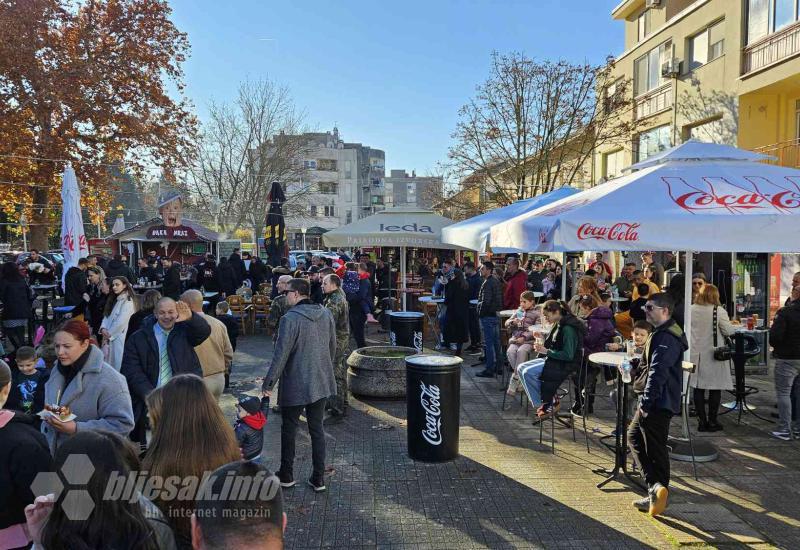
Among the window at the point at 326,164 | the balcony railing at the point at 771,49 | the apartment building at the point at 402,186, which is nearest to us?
the balcony railing at the point at 771,49

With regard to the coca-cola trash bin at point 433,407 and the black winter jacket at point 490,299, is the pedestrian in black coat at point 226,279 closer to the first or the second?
the black winter jacket at point 490,299

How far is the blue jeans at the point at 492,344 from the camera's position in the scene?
10125mm

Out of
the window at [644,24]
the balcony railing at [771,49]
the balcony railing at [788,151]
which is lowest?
the balcony railing at [788,151]

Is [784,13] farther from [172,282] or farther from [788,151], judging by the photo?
[172,282]

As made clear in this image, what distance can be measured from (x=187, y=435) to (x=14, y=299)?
401 inches

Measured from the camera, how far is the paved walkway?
452 cm

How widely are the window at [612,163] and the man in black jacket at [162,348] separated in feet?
77.5

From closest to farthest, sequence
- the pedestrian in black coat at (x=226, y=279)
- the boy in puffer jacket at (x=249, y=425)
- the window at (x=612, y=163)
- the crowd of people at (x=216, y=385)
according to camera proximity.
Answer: the crowd of people at (x=216, y=385) < the boy in puffer jacket at (x=249, y=425) < the pedestrian in black coat at (x=226, y=279) < the window at (x=612, y=163)

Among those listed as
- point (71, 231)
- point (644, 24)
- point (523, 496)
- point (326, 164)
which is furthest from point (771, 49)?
point (326, 164)

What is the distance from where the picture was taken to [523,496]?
17.3ft

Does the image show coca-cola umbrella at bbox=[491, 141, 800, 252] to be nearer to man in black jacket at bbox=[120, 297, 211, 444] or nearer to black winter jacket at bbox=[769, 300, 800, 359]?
black winter jacket at bbox=[769, 300, 800, 359]

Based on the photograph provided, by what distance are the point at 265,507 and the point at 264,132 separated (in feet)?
129

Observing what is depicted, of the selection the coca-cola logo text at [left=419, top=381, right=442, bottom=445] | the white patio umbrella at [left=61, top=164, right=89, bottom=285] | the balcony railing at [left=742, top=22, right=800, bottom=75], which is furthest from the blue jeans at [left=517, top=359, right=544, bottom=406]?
the balcony railing at [left=742, top=22, right=800, bottom=75]

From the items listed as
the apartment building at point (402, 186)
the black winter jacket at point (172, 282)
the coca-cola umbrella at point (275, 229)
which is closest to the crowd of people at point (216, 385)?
the black winter jacket at point (172, 282)
